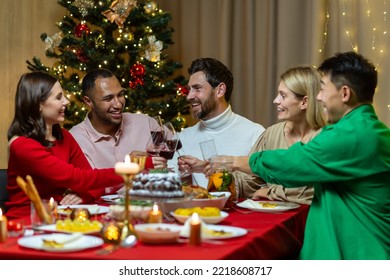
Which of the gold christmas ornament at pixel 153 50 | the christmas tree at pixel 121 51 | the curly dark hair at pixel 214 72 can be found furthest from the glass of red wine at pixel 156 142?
the gold christmas ornament at pixel 153 50

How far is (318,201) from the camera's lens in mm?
2398

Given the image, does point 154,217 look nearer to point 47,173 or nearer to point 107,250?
point 107,250

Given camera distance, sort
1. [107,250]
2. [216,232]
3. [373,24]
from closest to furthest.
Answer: [107,250] < [216,232] < [373,24]

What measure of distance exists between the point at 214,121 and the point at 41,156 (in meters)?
1.38

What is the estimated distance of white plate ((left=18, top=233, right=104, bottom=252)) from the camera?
168 cm

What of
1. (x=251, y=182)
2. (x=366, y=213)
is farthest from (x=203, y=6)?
(x=366, y=213)

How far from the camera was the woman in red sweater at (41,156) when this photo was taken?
263cm

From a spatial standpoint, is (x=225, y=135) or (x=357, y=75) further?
(x=225, y=135)

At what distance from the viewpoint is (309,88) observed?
3.01 metres

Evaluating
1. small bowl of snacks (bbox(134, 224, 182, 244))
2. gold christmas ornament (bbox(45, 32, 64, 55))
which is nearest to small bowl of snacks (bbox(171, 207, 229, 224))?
small bowl of snacks (bbox(134, 224, 182, 244))

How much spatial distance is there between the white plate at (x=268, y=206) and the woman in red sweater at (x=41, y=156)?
0.61m

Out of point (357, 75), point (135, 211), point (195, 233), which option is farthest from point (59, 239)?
point (357, 75)
